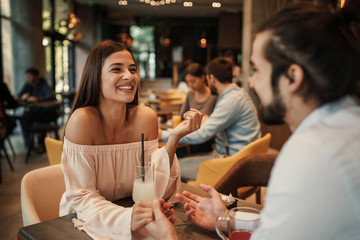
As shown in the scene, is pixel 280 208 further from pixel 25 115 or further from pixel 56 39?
pixel 56 39

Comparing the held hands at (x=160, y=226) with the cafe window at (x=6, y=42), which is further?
the cafe window at (x=6, y=42)

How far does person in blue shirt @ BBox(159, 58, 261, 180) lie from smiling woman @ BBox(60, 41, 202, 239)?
1.09 metres

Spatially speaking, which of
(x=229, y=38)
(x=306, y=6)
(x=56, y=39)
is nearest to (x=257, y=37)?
(x=306, y=6)

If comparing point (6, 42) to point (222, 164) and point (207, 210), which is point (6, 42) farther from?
point (207, 210)

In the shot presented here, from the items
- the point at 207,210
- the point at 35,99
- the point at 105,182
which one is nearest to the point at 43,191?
the point at 105,182

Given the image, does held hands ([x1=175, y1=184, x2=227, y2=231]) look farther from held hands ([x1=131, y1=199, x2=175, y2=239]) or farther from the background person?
the background person

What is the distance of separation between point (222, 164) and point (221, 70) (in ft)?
3.69

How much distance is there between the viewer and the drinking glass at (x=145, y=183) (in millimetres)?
1303

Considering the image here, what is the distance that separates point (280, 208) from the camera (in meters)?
0.71

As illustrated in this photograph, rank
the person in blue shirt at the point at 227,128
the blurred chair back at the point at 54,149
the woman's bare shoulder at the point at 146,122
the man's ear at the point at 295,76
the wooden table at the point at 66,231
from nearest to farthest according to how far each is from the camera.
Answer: the man's ear at the point at 295,76
the wooden table at the point at 66,231
the woman's bare shoulder at the point at 146,122
the blurred chair back at the point at 54,149
the person in blue shirt at the point at 227,128

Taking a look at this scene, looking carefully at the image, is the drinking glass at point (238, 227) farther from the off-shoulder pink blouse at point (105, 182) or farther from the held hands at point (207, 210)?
the off-shoulder pink blouse at point (105, 182)

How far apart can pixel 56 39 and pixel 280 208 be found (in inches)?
443

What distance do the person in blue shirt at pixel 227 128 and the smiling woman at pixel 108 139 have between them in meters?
1.09

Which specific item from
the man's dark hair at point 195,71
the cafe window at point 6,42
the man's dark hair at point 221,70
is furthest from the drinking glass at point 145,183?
the cafe window at point 6,42
